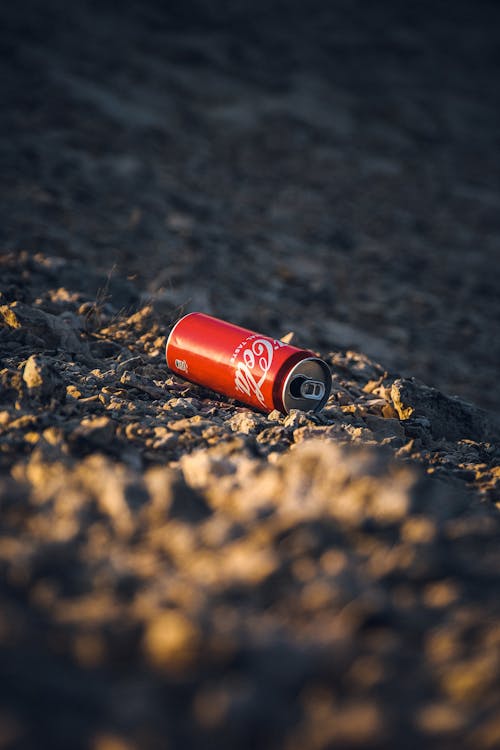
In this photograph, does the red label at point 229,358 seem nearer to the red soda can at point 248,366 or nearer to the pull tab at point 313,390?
the red soda can at point 248,366

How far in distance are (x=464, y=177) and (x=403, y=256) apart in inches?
140

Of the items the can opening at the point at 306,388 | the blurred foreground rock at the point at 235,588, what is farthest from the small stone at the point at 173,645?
the can opening at the point at 306,388

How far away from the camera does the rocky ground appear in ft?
5.76

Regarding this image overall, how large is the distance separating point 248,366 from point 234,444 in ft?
2.40

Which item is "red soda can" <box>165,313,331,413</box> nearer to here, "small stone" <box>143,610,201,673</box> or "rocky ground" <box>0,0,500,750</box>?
"rocky ground" <box>0,0,500,750</box>

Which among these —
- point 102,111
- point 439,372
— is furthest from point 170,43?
point 439,372

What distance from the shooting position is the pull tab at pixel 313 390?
3.75 meters

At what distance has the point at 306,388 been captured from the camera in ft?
12.4

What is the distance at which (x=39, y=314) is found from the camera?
4.37 meters

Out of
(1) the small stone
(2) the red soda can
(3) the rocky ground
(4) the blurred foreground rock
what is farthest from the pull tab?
(1) the small stone

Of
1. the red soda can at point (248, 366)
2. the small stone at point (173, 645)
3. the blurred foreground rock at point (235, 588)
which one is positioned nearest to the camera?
the blurred foreground rock at point (235, 588)

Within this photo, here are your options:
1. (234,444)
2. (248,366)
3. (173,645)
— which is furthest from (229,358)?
(173,645)

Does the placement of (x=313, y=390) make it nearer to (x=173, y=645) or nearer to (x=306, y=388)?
(x=306, y=388)

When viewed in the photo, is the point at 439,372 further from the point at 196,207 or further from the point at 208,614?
the point at 208,614
